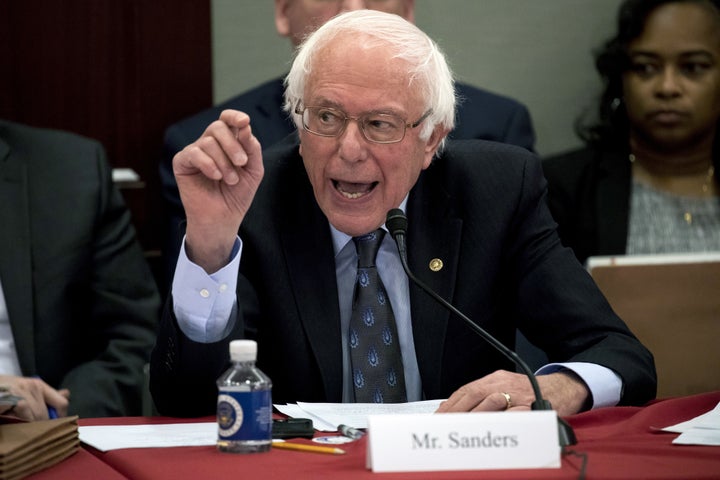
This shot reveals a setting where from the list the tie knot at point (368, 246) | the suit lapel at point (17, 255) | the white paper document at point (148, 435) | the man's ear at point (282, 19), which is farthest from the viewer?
the man's ear at point (282, 19)

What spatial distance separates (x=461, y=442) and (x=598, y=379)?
25.6 inches

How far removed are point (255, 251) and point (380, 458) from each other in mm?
957

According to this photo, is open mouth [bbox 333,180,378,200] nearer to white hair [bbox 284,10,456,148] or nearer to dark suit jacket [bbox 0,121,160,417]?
white hair [bbox 284,10,456,148]

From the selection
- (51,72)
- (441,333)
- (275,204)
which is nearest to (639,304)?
(441,333)

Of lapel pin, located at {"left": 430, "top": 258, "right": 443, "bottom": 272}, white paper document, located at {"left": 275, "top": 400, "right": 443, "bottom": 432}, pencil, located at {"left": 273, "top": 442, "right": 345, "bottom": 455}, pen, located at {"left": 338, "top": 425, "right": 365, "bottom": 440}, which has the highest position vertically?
lapel pin, located at {"left": 430, "top": 258, "right": 443, "bottom": 272}

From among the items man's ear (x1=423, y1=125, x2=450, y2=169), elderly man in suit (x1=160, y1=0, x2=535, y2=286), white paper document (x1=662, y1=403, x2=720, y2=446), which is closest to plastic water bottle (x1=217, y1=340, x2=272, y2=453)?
white paper document (x1=662, y1=403, x2=720, y2=446)

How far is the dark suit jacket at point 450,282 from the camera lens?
2326 mm

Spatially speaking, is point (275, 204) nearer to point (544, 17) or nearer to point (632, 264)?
point (632, 264)

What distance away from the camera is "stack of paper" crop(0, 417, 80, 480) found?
1501 millimetres

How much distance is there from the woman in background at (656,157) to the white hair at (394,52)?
1.54m

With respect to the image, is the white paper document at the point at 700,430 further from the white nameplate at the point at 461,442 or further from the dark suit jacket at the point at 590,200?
the dark suit jacket at the point at 590,200

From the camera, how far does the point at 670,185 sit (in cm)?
399

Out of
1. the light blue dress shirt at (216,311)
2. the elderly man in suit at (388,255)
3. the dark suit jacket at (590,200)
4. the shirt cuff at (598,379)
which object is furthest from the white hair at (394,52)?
the dark suit jacket at (590,200)

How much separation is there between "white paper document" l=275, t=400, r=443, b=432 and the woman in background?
6.56 feet
